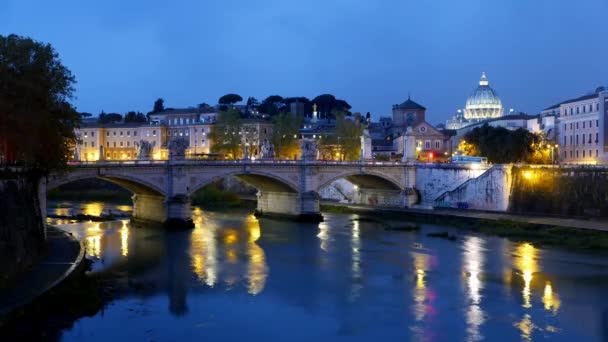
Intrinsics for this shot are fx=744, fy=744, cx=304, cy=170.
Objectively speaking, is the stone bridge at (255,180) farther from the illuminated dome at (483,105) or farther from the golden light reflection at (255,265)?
the illuminated dome at (483,105)

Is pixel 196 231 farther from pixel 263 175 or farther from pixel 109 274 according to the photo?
pixel 109 274

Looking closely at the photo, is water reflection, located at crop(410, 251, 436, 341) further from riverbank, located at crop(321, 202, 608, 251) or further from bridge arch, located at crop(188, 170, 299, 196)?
bridge arch, located at crop(188, 170, 299, 196)

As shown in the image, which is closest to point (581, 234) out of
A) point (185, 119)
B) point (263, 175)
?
point (263, 175)

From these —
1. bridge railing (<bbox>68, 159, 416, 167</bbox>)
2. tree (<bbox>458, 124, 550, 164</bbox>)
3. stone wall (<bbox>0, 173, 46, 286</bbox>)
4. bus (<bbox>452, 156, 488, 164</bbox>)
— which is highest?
tree (<bbox>458, 124, 550, 164</bbox>)

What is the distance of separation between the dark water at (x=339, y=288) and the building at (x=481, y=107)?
3112 inches

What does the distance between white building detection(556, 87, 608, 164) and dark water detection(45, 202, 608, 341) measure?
23610 millimetres

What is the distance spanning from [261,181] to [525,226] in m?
14.8

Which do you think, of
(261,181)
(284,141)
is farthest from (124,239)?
(284,141)

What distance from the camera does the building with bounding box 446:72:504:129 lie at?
361ft

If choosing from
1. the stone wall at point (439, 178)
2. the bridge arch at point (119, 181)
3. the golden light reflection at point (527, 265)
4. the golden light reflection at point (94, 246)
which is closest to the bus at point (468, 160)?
the stone wall at point (439, 178)

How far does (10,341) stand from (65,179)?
16364mm

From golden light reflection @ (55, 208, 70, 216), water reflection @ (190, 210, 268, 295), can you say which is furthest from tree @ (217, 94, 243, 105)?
water reflection @ (190, 210, 268, 295)

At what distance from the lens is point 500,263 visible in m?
26.1

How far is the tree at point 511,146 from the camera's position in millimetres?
52781
